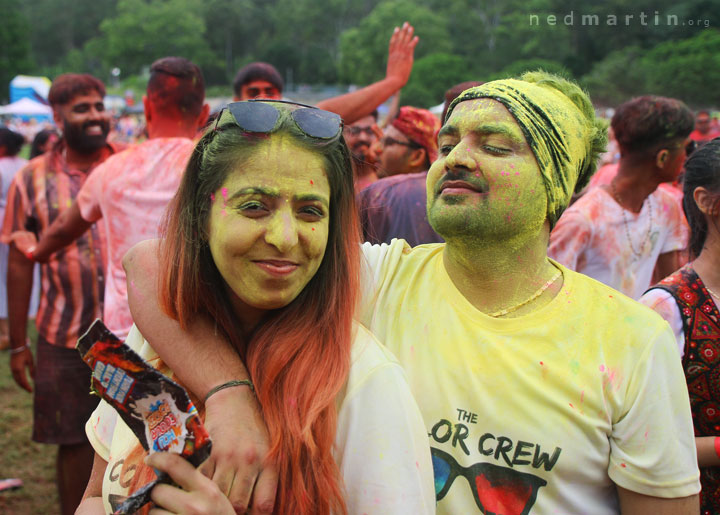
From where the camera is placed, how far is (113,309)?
3094 mm

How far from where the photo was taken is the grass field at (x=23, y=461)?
13.5ft

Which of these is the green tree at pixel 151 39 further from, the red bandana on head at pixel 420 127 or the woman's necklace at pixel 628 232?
the woman's necklace at pixel 628 232

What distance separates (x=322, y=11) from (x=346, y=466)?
365 ft

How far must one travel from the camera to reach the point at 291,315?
1601 millimetres

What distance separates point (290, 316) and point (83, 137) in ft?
9.79

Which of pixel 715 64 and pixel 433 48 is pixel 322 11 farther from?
pixel 715 64

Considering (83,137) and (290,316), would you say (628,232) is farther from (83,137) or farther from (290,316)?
(83,137)

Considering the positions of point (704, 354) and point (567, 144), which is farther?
point (704, 354)

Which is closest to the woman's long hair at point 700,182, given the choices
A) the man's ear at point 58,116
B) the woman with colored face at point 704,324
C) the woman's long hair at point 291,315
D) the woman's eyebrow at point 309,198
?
the woman with colored face at point 704,324

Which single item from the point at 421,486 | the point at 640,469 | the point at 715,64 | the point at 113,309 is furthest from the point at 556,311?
the point at 715,64

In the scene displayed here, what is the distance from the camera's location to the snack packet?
1.22 m

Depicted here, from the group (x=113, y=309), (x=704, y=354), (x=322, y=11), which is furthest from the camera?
(x=322, y=11)

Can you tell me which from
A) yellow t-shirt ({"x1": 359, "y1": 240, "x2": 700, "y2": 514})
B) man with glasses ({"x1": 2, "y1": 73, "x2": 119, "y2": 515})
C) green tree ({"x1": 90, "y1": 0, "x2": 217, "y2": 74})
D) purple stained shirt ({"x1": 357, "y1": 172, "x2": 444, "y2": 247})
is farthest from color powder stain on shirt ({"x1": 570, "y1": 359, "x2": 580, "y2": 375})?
green tree ({"x1": 90, "y1": 0, "x2": 217, "y2": 74})

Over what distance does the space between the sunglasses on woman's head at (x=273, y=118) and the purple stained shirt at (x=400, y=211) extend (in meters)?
1.44
